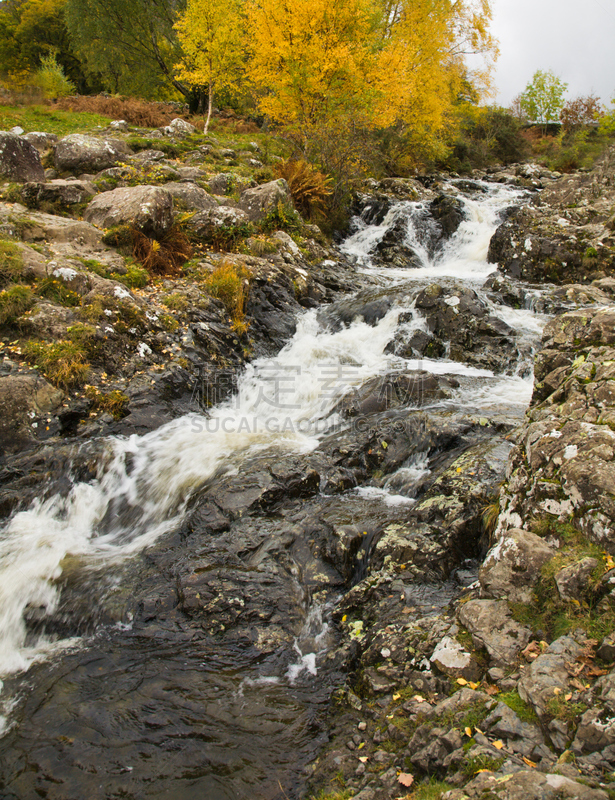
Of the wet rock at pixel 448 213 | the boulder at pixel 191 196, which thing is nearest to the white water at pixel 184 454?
the boulder at pixel 191 196

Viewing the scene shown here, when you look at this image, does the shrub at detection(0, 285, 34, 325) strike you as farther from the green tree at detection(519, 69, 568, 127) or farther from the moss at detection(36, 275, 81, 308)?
the green tree at detection(519, 69, 568, 127)

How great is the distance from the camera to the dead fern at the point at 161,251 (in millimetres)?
9094

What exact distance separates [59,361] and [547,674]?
22.6ft

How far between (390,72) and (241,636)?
19.0 metres

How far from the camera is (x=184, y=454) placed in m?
6.23

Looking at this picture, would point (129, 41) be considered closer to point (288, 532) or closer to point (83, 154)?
point (83, 154)

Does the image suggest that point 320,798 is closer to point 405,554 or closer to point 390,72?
point 405,554

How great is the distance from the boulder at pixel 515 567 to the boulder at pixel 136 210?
30.8 ft

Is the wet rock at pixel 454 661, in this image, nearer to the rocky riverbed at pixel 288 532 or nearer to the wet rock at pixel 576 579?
the rocky riverbed at pixel 288 532

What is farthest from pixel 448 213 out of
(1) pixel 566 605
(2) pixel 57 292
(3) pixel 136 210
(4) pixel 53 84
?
(4) pixel 53 84

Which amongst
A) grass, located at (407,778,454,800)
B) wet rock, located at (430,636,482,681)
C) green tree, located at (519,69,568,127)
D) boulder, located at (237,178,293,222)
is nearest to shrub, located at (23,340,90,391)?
Answer: wet rock, located at (430,636,482,681)

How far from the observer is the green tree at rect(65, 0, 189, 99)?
24.7m

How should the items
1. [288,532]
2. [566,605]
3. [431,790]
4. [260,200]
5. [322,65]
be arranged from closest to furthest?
[431,790], [566,605], [288,532], [260,200], [322,65]

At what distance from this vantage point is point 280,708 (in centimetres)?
322
